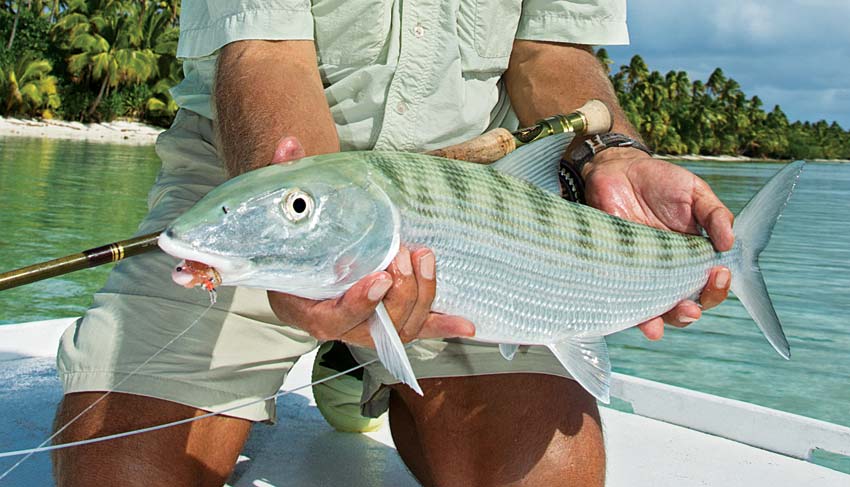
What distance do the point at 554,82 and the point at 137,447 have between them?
2002mm

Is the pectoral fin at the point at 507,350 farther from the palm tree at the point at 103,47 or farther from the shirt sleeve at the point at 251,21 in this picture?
the palm tree at the point at 103,47

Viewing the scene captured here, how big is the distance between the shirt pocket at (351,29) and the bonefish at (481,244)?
95 centimetres

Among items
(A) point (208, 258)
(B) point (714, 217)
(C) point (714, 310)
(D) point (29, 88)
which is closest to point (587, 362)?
(B) point (714, 217)

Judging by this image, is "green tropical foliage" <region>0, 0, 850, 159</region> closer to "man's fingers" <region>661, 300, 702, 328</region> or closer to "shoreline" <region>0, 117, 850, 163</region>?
"shoreline" <region>0, 117, 850, 163</region>

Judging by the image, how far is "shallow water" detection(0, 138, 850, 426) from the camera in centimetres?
825

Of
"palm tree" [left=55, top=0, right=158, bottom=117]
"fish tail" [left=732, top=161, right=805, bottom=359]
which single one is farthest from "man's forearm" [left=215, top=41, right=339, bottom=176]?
"palm tree" [left=55, top=0, right=158, bottom=117]

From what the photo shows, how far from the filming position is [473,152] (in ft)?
8.61

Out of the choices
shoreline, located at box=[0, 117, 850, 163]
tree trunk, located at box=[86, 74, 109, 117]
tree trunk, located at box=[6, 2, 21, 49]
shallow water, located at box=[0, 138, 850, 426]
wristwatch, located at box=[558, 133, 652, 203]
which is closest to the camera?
wristwatch, located at box=[558, 133, 652, 203]

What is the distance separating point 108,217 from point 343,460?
13165mm

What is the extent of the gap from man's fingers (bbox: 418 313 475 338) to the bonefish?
0.02 m

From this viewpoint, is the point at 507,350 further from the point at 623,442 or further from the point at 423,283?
the point at 623,442

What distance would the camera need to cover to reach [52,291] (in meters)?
8.84

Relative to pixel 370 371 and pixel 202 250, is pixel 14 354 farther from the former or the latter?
pixel 202 250

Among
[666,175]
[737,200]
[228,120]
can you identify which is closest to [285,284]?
[228,120]
